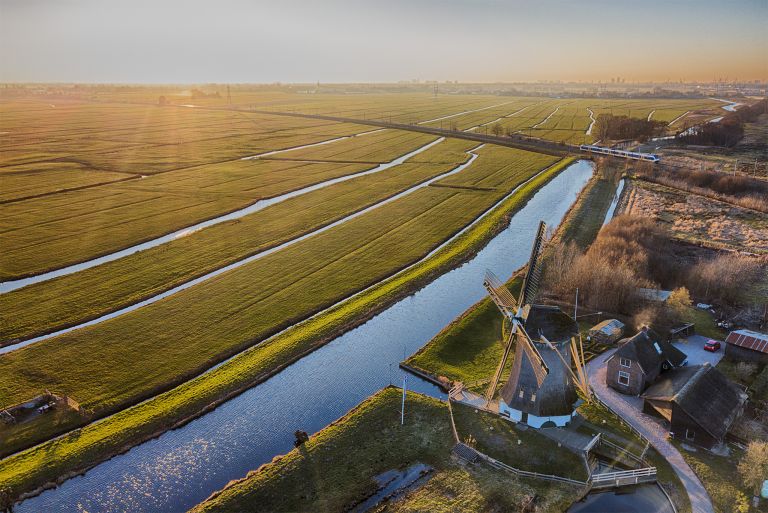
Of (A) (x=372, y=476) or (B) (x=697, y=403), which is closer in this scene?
(A) (x=372, y=476)

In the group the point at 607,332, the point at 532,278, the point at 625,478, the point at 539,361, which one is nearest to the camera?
the point at 625,478

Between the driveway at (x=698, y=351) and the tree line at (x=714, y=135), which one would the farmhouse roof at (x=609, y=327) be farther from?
the tree line at (x=714, y=135)

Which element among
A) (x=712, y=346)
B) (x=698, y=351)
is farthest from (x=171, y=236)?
(x=712, y=346)

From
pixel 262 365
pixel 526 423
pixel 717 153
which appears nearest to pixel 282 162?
pixel 262 365

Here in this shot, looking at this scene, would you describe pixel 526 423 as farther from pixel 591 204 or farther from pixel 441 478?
pixel 591 204

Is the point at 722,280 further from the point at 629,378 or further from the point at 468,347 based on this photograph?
the point at 468,347

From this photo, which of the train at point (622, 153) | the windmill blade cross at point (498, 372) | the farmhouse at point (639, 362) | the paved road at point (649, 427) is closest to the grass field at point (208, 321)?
the windmill blade cross at point (498, 372)
